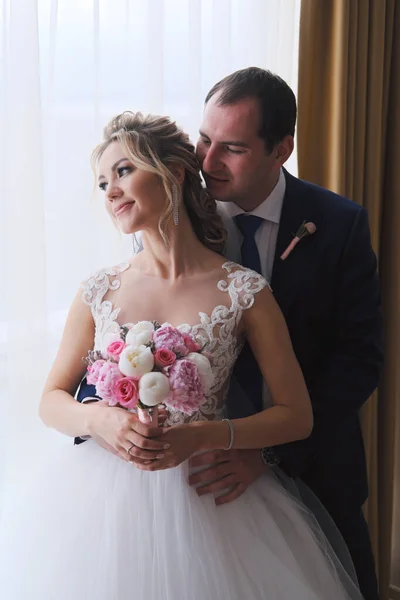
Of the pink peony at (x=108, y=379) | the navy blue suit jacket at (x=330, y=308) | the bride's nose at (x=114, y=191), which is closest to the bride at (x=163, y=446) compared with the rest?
the bride's nose at (x=114, y=191)

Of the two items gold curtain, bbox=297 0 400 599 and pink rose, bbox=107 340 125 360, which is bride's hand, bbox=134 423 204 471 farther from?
gold curtain, bbox=297 0 400 599

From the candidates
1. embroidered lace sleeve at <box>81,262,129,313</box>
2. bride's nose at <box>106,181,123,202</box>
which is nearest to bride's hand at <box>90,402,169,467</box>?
embroidered lace sleeve at <box>81,262,129,313</box>

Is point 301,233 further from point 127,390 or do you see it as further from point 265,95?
point 127,390

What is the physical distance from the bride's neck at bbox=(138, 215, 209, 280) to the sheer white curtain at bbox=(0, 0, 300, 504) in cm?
24

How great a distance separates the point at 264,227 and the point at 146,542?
3.08 feet

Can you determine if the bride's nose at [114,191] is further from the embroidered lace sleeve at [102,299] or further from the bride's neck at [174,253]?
the embroidered lace sleeve at [102,299]

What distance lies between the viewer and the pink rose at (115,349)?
1.37m

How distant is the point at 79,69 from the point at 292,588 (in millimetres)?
1422

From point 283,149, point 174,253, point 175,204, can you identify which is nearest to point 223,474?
point 174,253

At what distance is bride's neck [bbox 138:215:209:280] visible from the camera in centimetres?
174

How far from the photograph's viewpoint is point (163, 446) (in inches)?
56.6

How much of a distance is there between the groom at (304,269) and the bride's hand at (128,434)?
439mm

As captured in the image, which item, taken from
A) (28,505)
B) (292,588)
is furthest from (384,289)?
(28,505)

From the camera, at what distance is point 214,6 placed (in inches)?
83.4
